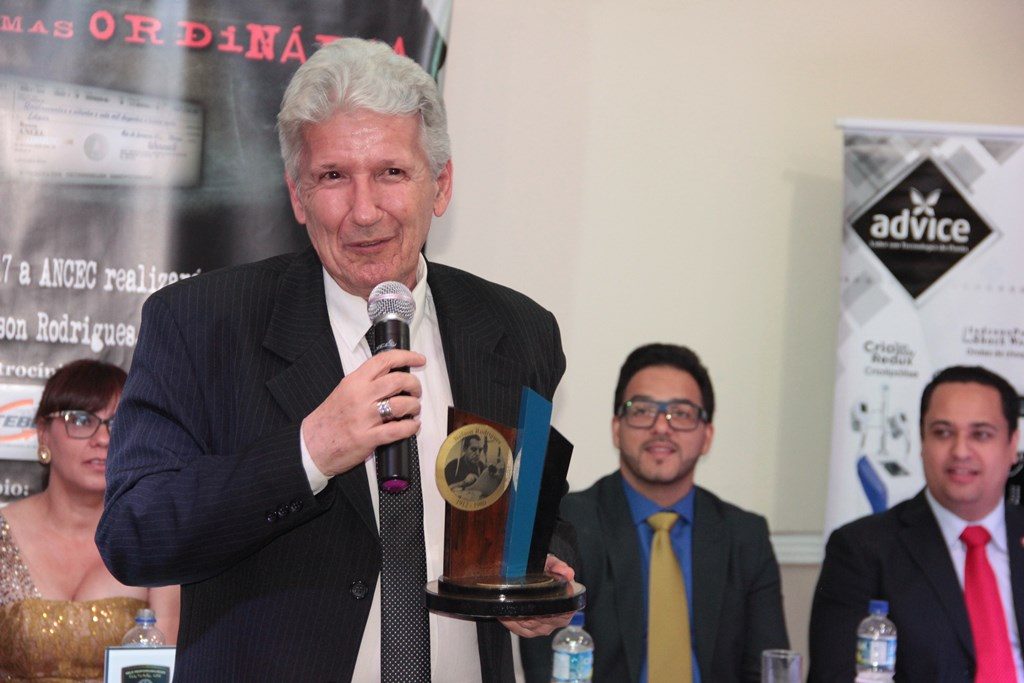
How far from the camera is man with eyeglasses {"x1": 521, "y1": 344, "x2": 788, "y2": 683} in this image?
3.95m

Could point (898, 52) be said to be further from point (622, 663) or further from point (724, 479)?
point (622, 663)

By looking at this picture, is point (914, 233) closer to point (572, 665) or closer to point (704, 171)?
point (704, 171)

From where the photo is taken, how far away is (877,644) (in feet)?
12.3

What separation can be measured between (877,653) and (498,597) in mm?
2433

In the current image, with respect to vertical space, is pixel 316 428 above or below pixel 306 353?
below

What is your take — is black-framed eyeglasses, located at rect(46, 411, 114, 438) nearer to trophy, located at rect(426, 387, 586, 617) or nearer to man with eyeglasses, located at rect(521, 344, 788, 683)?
man with eyeglasses, located at rect(521, 344, 788, 683)

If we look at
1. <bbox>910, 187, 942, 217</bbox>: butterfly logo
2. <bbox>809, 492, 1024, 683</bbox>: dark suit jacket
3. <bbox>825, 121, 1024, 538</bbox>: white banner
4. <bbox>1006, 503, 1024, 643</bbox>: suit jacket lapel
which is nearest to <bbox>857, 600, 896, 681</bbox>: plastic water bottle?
<bbox>809, 492, 1024, 683</bbox>: dark suit jacket

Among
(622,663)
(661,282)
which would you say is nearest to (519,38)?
(661,282)

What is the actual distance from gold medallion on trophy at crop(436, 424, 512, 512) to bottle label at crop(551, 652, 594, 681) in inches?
60.7

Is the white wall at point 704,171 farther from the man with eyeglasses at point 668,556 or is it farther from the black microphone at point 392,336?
the black microphone at point 392,336

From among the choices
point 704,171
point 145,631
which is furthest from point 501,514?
point 704,171

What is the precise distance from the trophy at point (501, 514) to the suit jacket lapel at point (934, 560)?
252 centimetres

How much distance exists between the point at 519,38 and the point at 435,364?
3428mm

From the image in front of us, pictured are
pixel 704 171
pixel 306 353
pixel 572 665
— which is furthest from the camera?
pixel 704 171
